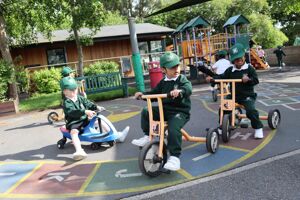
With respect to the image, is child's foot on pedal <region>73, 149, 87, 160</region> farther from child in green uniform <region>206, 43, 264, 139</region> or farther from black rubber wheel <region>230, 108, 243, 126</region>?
black rubber wheel <region>230, 108, 243, 126</region>

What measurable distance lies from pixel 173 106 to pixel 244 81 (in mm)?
1518

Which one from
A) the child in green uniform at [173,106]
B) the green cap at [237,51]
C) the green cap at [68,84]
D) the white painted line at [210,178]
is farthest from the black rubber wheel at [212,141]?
the green cap at [68,84]

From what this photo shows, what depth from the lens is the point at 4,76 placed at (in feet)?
43.9

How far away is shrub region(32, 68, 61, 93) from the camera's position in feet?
62.2

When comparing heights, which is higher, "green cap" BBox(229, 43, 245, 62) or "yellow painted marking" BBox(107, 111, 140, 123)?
"green cap" BBox(229, 43, 245, 62)

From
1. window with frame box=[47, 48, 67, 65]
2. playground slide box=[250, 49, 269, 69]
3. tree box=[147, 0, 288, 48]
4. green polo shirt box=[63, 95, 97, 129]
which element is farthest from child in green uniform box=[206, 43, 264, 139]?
tree box=[147, 0, 288, 48]

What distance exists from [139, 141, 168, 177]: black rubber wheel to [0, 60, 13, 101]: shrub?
9.89 metres

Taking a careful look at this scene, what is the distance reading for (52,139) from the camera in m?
7.59

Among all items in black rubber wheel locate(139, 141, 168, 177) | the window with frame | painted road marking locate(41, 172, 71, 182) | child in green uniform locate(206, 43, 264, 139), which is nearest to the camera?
black rubber wheel locate(139, 141, 168, 177)

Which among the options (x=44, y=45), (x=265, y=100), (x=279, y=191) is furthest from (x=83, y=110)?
(x=44, y=45)

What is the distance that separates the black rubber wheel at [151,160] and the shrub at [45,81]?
1559 centimetres

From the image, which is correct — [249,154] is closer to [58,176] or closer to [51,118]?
[58,176]

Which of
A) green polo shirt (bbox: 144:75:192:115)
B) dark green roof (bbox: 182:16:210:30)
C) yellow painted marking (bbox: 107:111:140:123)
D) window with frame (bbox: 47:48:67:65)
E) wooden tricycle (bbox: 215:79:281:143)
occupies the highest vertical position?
dark green roof (bbox: 182:16:210:30)

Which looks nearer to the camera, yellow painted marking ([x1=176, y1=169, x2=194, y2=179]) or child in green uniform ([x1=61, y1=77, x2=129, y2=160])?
yellow painted marking ([x1=176, y1=169, x2=194, y2=179])
